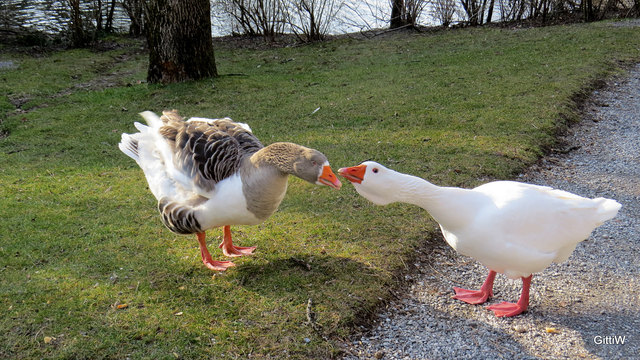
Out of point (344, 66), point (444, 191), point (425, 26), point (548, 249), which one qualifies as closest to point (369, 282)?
point (444, 191)

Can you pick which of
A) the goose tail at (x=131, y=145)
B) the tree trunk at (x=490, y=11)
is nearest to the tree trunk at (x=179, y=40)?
the goose tail at (x=131, y=145)

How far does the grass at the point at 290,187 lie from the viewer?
133 inches

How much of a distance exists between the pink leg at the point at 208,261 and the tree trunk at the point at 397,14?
11.9m

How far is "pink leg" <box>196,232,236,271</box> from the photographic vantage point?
4.01m

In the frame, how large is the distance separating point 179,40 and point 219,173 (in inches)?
241

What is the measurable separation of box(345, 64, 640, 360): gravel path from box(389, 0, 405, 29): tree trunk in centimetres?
1045

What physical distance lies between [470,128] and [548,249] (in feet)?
12.5

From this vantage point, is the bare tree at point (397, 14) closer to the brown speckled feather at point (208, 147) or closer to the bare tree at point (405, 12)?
the bare tree at point (405, 12)

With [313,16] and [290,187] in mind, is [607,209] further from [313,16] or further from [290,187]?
[313,16]

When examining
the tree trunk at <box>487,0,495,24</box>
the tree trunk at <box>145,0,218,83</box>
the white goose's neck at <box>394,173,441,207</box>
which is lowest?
the white goose's neck at <box>394,173,441,207</box>

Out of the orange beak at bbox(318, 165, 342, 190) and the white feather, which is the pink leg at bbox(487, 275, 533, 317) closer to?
the white feather

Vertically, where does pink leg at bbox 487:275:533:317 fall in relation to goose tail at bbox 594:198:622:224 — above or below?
below

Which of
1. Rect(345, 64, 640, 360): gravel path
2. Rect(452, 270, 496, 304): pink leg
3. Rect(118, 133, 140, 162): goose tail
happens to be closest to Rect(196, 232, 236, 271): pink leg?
Rect(118, 133, 140, 162): goose tail

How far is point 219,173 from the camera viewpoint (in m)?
3.69
